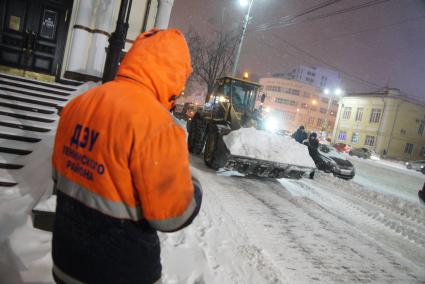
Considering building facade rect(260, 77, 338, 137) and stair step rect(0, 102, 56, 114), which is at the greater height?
building facade rect(260, 77, 338, 137)

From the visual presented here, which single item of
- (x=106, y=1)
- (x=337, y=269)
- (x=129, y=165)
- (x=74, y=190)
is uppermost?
(x=106, y=1)

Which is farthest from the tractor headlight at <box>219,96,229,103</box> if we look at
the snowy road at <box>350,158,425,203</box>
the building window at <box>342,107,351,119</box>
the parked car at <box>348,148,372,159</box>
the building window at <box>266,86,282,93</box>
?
the building window at <box>266,86,282,93</box>

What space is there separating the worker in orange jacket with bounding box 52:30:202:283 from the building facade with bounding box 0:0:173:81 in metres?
9.34

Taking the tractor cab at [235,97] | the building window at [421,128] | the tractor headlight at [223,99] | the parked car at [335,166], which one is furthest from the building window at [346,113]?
the tractor headlight at [223,99]

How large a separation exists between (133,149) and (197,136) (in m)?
10.3

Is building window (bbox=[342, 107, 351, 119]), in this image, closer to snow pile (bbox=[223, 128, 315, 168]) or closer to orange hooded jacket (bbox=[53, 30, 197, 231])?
snow pile (bbox=[223, 128, 315, 168])

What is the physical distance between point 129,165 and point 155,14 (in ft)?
37.9

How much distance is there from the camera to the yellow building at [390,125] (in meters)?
44.8

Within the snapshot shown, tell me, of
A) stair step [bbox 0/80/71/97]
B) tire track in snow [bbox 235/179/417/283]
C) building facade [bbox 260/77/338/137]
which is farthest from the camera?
building facade [bbox 260/77/338/137]

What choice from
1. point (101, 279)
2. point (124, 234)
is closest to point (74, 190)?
point (124, 234)

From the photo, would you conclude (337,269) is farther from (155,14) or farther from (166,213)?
(155,14)

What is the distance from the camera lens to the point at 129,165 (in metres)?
1.41

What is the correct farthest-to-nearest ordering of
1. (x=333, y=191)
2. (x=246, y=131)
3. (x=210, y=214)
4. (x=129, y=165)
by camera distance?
1. (x=333, y=191)
2. (x=246, y=131)
3. (x=210, y=214)
4. (x=129, y=165)

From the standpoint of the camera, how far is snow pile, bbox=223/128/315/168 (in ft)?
28.2
